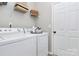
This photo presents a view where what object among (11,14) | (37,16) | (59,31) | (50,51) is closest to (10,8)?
(11,14)

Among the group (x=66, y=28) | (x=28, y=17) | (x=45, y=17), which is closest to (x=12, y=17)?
(x=28, y=17)

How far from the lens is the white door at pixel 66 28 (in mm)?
3221

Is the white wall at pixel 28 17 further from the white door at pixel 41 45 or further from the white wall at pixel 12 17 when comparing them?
the white door at pixel 41 45

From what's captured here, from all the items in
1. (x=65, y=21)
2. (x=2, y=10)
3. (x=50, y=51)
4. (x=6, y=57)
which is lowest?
(x=50, y=51)

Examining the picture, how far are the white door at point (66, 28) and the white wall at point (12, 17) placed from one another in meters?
0.97

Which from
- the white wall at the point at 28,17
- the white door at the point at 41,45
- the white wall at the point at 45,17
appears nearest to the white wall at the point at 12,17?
the white wall at the point at 28,17

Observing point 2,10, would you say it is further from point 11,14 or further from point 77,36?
point 77,36

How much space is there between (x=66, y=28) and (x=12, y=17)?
1648 mm

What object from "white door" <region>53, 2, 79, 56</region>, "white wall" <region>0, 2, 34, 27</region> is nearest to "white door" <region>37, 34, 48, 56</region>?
"white door" <region>53, 2, 79, 56</region>

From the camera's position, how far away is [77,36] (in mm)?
3174

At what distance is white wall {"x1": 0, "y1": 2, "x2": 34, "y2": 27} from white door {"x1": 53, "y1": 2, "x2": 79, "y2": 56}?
0.97m

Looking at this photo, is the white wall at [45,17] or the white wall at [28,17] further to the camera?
the white wall at [45,17]

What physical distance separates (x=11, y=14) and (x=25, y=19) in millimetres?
699

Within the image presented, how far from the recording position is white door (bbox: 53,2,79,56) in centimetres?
322
